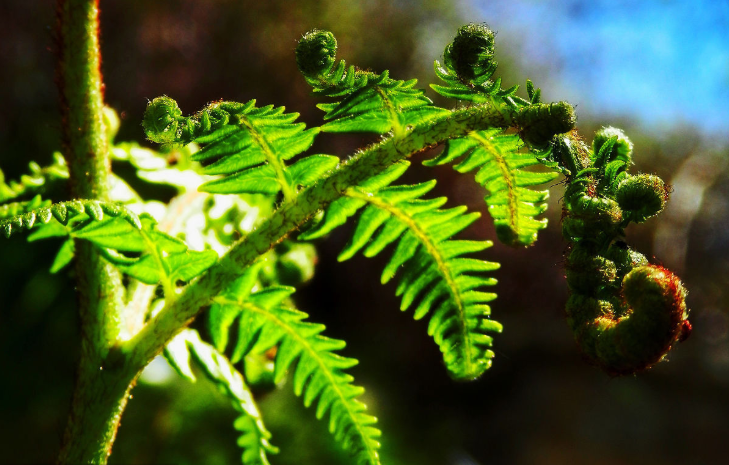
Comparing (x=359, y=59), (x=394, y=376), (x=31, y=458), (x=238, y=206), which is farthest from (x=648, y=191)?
(x=359, y=59)

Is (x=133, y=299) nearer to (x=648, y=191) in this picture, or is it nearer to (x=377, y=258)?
(x=648, y=191)

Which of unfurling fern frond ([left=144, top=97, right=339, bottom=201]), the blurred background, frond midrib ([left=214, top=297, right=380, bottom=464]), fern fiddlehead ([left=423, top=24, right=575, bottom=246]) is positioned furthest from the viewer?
the blurred background

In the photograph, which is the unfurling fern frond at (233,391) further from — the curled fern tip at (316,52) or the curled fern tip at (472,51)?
the curled fern tip at (472,51)

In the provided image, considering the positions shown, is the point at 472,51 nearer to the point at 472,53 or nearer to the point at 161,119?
the point at 472,53

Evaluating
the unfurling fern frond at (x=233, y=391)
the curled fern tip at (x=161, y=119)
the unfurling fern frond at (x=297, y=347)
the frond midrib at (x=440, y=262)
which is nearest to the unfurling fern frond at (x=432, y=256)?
the frond midrib at (x=440, y=262)

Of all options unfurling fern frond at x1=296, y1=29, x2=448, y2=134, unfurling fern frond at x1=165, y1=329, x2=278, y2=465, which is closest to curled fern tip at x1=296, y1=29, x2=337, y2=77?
unfurling fern frond at x1=296, y1=29, x2=448, y2=134

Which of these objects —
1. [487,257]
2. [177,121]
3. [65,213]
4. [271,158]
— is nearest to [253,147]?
[271,158]

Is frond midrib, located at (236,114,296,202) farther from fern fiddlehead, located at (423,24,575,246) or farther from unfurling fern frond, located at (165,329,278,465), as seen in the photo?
unfurling fern frond, located at (165,329,278,465)
